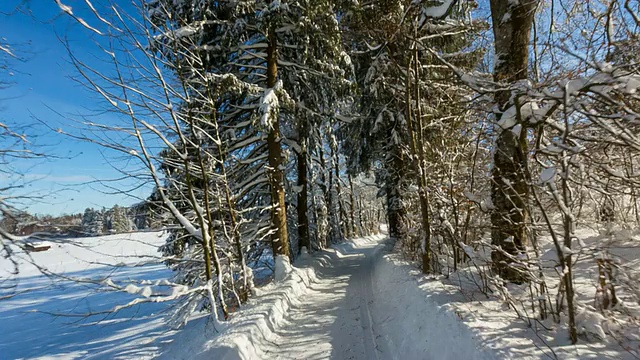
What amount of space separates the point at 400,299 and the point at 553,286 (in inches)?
98.8

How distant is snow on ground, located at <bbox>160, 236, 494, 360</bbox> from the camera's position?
3814 mm

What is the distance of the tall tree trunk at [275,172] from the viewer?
8.75m

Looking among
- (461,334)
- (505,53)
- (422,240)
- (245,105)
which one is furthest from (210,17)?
(461,334)

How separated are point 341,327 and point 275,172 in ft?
15.8

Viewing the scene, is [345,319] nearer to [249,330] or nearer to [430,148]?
[249,330]

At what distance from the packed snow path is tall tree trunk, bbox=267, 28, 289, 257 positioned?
5.38ft

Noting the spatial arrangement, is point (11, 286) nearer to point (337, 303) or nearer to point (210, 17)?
point (337, 303)

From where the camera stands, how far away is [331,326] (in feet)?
18.1

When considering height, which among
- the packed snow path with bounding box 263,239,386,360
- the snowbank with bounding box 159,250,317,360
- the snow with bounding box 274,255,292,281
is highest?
the snow with bounding box 274,255,292,281

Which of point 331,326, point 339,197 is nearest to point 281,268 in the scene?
point 331,326

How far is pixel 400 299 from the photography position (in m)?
5.67

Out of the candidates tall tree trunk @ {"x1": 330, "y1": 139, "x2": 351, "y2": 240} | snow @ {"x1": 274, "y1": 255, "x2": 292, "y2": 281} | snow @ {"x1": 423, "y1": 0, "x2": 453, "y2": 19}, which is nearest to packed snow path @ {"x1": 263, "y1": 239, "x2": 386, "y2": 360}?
snow @ {"x1": 274, "y1": 255, "x2": 292, "y2": 281}

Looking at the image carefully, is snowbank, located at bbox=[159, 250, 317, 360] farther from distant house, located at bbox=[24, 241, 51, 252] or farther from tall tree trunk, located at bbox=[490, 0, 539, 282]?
tall tree trunk, located at bbox=[490, 0, 539, 282]

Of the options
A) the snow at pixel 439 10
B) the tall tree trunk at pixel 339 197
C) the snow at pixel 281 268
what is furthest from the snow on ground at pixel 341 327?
the tall tree trunk at pixel 339 197
